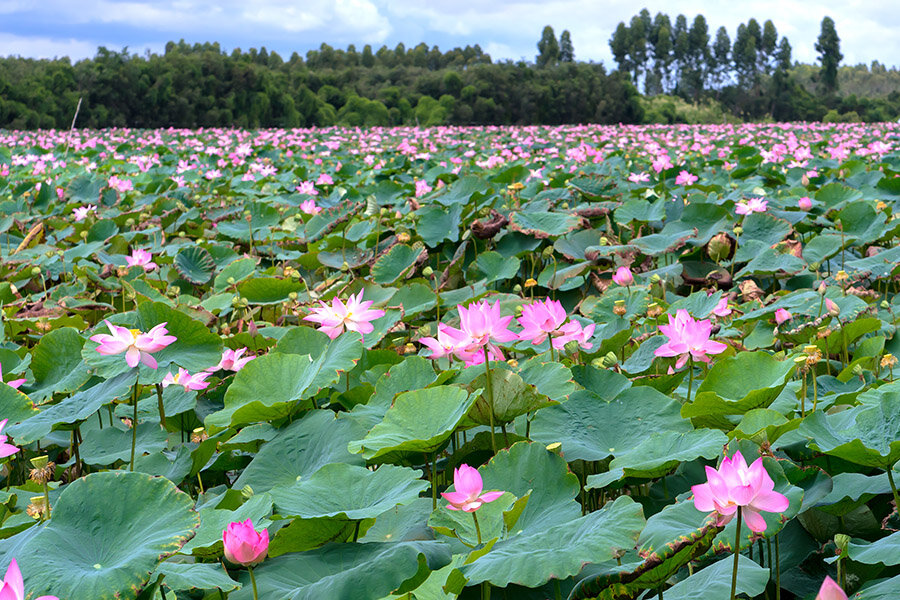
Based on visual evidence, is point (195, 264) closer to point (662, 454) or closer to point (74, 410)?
point (74, 410)

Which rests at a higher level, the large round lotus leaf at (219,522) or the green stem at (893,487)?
the green stem at (893,487)

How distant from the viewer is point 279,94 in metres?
19.4

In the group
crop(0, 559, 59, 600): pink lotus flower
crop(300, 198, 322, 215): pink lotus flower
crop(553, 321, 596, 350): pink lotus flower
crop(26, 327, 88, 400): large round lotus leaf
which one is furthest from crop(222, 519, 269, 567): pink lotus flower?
crop(300, 198, 322, 215): pink lotus flower

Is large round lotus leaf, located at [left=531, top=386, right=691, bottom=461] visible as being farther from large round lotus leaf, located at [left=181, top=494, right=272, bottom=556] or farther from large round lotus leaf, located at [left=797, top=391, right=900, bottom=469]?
large round lotus leaf, located at [left=181, top=494, right=272, bottom=556]

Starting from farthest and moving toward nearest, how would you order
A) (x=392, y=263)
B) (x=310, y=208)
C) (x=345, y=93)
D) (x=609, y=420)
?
(x=345, y=93)
(x=310, y=208)
(x=392, y=263)
(x=609, y=420)

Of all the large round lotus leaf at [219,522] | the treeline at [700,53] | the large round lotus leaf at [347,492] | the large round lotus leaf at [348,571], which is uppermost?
the treeline at [700,53]

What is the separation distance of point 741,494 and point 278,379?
2.87 feet

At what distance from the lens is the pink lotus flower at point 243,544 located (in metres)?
0.79

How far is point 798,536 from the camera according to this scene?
102cm

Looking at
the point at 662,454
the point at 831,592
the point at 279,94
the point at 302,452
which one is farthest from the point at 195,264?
the point at 279,94

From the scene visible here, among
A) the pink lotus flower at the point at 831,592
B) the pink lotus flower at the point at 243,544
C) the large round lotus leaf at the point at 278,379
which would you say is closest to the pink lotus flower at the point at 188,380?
the large round lotus leaf at the point at 278,379

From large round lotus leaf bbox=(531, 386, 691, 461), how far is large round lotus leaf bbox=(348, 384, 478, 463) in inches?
5.9

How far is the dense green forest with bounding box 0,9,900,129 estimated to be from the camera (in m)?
17.5

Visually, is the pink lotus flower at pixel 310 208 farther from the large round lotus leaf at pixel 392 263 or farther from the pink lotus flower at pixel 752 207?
the pink lotus flower at pixel 752 207
